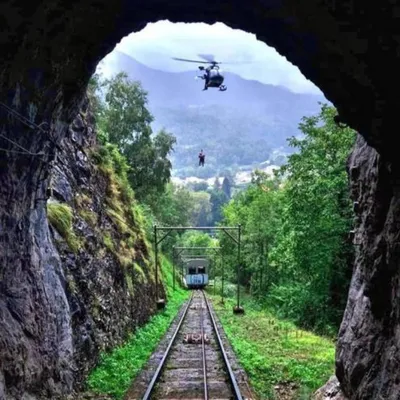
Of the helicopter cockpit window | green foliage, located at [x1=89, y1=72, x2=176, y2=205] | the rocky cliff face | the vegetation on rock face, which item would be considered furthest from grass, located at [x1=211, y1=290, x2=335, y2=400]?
green foliage, located at [x1=89, y1=72, x2=176, y2=205]

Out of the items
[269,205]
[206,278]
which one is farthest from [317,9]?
[206,278]

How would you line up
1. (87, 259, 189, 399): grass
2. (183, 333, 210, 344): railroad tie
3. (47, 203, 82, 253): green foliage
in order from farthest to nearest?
(183, 333, 210, 344): railroad tie < (47, 203, 82, 253): green foliage < (87, 259, 189, 399): grass

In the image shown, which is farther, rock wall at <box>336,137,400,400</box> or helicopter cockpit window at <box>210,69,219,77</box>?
helicopter cockpit window at <box>210,69,219,77</box>

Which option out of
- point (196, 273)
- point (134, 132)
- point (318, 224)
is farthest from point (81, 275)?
point (196, 273)

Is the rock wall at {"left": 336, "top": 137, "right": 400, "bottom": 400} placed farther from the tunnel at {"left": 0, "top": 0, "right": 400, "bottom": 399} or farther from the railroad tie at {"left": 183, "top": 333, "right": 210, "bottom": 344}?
the railroad tie at {"left": 183, "top": 333, "right": 210, "bottom": 344}

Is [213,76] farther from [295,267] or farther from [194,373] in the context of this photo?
[295,267]

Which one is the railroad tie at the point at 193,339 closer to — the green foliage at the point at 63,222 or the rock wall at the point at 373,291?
the green foliage at the point at 63,222

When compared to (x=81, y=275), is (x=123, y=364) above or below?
below

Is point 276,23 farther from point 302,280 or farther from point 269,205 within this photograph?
point 269,205
